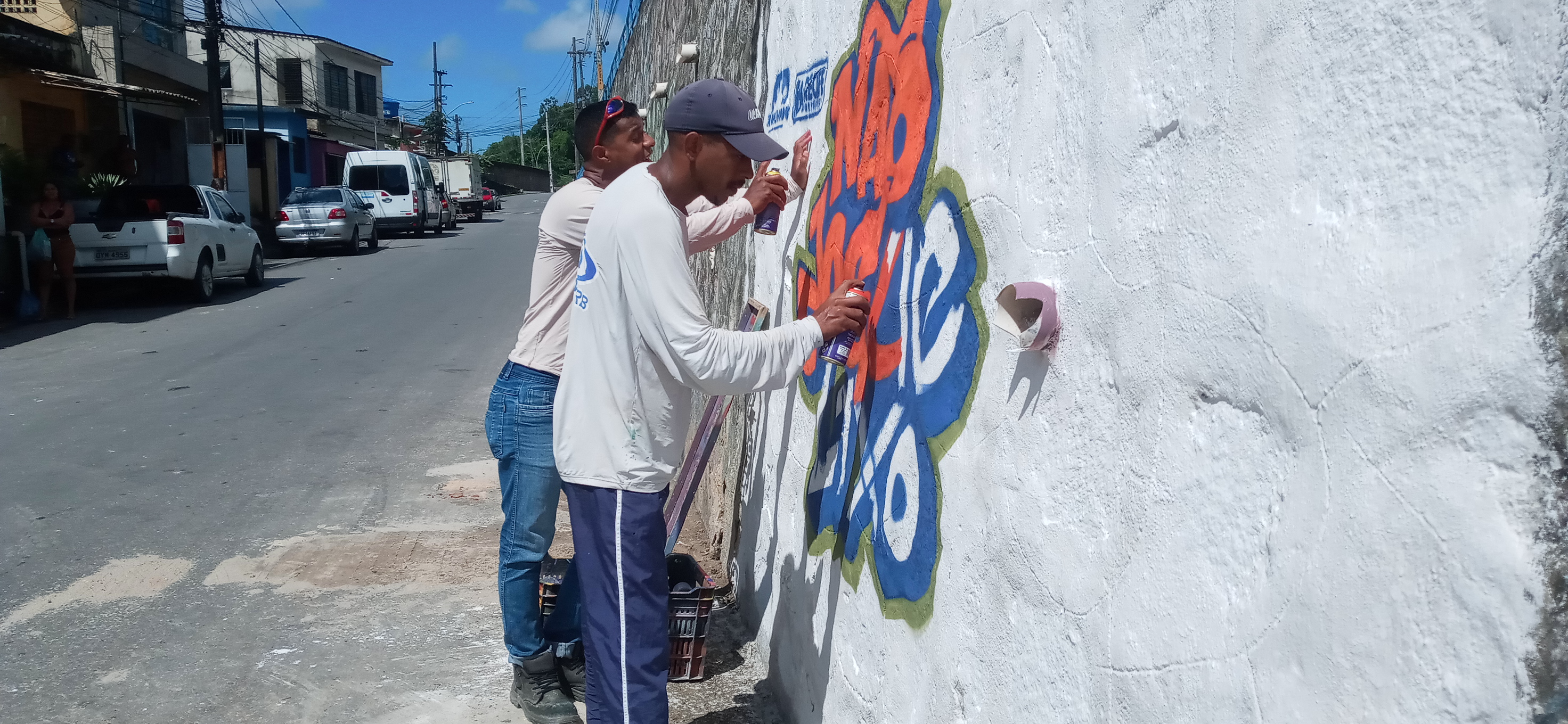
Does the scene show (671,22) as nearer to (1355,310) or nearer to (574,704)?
(574,704)

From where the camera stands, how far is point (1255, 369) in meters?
1.24

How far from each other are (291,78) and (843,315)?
158ft

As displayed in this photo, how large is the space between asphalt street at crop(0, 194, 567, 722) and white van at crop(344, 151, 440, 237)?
51.7 ft

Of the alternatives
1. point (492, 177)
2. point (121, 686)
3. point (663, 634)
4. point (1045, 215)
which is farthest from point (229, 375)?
point (492, 177)

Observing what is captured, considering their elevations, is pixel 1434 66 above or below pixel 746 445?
above

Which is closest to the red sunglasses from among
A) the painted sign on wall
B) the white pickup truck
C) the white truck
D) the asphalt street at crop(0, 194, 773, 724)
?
the painted sign on wall

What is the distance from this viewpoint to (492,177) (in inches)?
2628

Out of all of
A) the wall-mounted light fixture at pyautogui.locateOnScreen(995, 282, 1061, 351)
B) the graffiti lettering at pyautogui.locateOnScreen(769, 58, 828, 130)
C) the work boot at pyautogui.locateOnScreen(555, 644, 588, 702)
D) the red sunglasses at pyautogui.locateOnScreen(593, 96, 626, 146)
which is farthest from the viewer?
the work boot at pyautogui.locateOnScreen(555, 644, 588, 702)

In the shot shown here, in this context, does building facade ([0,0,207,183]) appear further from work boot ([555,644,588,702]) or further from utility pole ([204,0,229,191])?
work boot ([555,644,588,702])

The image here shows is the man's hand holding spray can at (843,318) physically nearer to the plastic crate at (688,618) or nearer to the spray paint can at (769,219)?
the spray paint can at (769,219)

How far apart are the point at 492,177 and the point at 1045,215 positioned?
225 ft

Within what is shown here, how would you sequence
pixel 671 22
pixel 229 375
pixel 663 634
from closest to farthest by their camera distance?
pixel 663 634 < pixel 671 22 < pixel 229 375

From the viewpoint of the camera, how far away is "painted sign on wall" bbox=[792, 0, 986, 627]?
7.12 ft

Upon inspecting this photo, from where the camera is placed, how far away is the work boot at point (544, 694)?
3.38m
